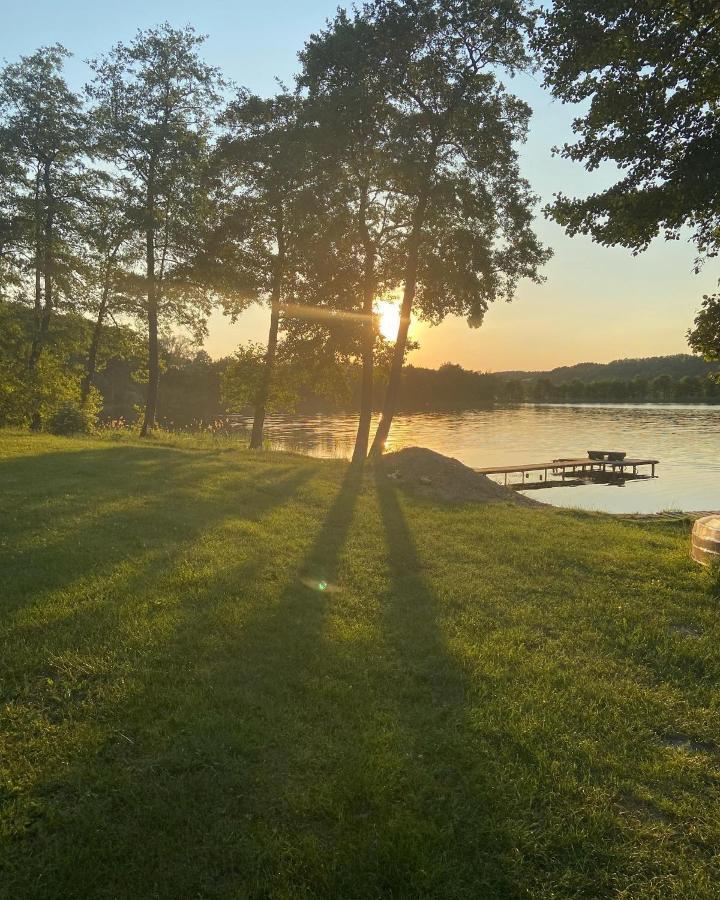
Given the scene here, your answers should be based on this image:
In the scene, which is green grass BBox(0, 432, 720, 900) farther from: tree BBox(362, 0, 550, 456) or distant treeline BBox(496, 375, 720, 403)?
distant treeline BBox(496, 375, 720, 403)

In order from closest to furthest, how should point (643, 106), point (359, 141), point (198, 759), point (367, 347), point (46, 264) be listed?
point (198, 759)
point (643, 106)
point (359, 141)
point (367, 347)
point (46, 264)

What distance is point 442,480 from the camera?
15.9m

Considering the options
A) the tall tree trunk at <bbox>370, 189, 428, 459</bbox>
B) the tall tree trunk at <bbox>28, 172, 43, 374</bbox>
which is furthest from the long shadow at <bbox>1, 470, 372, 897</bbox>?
the tall tree trunk at <bbox>28, 172, 43, 374</bbox>

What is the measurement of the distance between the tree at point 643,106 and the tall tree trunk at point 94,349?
78.2 ft

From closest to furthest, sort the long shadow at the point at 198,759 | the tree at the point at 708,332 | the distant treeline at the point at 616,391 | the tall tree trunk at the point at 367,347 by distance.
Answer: the long shadow at the point at 198,759
the tree at the point at 708,332
the tall tree trunk at the point at 367,347
the distant treeline at the point at 616,391

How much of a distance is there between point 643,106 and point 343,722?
10189mm

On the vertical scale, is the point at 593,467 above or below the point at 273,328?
below

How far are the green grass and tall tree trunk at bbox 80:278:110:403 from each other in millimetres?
22292

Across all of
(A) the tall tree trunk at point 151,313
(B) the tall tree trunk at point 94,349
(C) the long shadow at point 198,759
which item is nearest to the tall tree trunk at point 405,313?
(A) the tall tree trunk at point 151,313

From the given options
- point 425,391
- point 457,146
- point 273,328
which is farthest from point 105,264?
point 425,391

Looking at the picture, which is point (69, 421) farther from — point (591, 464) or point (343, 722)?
point (591, 464)

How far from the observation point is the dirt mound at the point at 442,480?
15023 mm

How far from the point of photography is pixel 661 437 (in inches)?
1770

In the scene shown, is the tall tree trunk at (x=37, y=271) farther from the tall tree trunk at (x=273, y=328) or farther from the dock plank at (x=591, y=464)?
the dock plank at (x=591, y=464)
